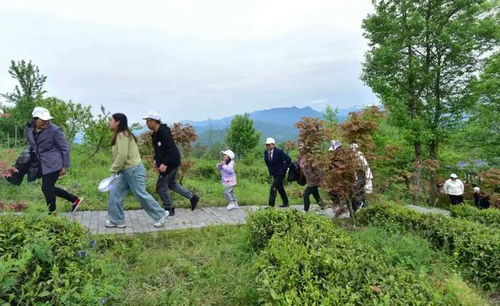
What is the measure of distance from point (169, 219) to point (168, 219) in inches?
0.7

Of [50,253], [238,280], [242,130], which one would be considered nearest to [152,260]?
[238,280]

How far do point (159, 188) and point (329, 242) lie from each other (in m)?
3.77

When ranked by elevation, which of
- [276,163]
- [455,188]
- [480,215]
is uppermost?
[276,163]

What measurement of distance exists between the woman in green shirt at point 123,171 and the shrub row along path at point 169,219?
248 mm

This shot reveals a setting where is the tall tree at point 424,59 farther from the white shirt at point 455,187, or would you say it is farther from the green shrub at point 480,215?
the green shrub at point 480,215

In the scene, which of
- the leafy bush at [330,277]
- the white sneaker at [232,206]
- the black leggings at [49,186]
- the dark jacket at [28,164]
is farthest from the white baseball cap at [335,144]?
the dark jacket at [28,164]

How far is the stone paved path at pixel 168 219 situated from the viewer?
582 centimetres

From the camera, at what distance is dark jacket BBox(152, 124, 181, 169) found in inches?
252

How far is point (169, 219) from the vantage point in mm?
6656

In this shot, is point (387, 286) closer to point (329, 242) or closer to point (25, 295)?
point (329, 242)

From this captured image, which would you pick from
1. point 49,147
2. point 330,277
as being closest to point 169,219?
point 49,147

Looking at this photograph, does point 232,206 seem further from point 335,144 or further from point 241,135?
→ point 241,135

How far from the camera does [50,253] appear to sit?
9.18ft

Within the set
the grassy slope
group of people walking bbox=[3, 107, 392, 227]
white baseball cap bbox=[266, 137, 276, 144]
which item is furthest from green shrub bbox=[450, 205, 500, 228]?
white baseball cap bbox=[266, 137, 276, 144]
